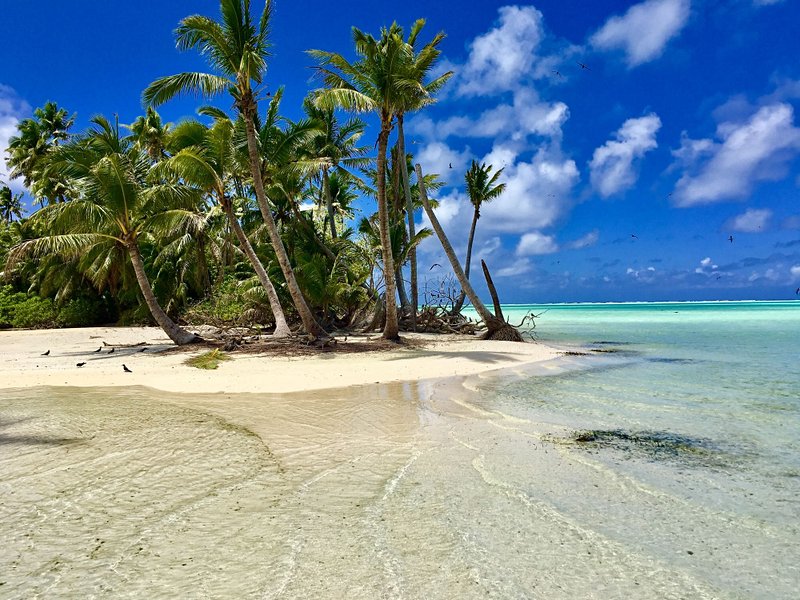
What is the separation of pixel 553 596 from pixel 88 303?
29702 millimetres

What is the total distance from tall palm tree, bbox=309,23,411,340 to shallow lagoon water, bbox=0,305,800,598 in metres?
9.25

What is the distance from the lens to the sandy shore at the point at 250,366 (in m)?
9.03

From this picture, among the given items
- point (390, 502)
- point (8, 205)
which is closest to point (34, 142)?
point (8, 205)

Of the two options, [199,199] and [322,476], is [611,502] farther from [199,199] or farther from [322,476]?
[199,199]

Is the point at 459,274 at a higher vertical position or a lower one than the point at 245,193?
lower

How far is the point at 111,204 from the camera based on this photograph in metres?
14.6

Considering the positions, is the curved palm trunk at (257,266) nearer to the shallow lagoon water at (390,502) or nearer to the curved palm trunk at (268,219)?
the curved palm trunk at (268,219)

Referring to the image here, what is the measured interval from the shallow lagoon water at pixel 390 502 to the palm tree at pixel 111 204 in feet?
30.0

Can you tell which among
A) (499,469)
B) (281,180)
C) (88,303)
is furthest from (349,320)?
(499,469)

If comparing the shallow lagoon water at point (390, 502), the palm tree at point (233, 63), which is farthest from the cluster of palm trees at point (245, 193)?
the shallow lagoon water at point (390, 502)

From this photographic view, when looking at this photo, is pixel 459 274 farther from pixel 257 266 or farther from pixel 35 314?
pixel 35 314

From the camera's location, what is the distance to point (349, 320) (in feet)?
73.3

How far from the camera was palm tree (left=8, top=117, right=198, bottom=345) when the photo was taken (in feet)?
47.3

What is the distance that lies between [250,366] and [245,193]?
597 inches
